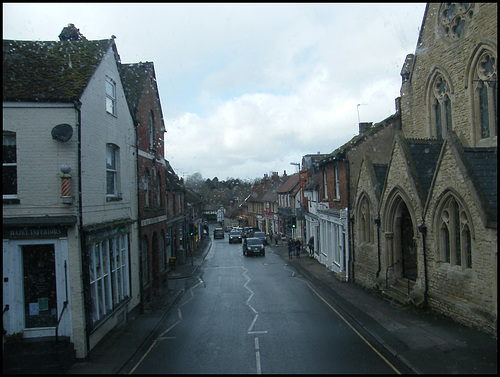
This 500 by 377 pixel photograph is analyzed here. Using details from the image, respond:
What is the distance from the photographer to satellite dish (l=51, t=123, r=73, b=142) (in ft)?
33.5

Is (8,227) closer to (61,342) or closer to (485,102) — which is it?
(61,342)

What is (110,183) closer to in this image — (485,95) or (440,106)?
(485,95)

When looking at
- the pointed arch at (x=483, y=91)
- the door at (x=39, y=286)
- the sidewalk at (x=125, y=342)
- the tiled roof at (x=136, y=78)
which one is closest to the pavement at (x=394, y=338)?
the sidewalk at (x=125, y=342)

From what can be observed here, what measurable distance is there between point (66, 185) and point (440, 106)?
1560cm

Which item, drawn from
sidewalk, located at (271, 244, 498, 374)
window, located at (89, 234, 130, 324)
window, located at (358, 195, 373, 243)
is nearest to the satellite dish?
window, located at (89, 234, 130, 324)

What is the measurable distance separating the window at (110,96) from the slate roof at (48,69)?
1111 millimetres

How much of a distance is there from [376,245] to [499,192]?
26.0ft

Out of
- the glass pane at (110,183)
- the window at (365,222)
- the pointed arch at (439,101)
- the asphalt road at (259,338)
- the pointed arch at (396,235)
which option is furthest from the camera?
the window at (365,222)

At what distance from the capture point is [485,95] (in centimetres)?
1515

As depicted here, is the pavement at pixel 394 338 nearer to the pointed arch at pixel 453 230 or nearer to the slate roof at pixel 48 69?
the pointed arch at pixel 453 230

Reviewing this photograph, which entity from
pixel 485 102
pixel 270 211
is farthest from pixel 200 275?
pixel 270 211

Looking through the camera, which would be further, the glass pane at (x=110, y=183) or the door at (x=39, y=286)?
the glass pane at (x=110, y=183)

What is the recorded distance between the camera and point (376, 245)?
17.9m

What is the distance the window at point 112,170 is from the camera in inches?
540
